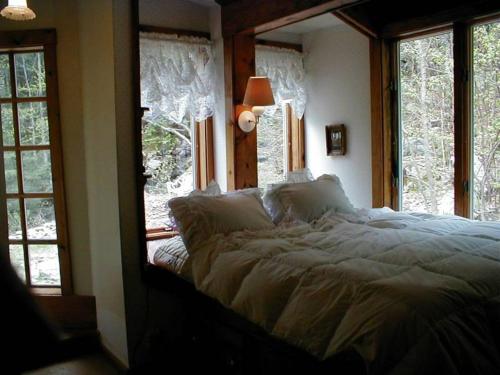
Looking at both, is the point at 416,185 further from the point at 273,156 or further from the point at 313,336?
the point at 313,336

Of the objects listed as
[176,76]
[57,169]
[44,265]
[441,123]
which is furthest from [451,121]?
[44,265]

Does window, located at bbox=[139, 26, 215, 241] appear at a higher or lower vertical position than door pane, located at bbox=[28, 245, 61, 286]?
higher

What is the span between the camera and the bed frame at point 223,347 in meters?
1.71

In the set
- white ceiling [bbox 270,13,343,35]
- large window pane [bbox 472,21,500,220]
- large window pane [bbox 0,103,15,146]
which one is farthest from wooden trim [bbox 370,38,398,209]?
large window pane [bbox 0,103,15,146]

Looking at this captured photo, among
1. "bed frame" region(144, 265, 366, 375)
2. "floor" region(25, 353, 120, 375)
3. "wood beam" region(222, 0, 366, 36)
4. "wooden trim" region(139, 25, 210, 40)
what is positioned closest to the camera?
"bed frame" region(144, 265, 366, 375)

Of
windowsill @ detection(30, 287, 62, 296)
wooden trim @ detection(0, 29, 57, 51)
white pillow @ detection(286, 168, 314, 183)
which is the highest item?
wooden trim @ detection(0, 29, 57, 51)

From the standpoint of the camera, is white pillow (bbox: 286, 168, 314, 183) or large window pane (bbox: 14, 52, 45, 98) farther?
white pillow (bbox: 286, 168, 314, 183)

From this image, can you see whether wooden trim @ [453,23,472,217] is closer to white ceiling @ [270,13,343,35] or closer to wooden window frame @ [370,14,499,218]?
wooden window frame @ [370,14,499,218]

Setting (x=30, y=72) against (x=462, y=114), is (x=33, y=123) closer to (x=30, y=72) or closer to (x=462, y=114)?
(x=30, y=72)

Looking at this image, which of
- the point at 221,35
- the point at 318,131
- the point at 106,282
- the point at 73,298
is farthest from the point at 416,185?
the point at 73,298

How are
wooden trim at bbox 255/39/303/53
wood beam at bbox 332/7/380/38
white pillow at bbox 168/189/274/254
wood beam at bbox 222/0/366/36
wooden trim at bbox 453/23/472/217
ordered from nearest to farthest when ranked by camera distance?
1. white pillow at bbox 168/189/274/254
2. wood beam at bbox 222/0/366/36
3. wooden trim at bbox 453/23/472/217
4. wood beam at bbox 332/7/380/38
5. wooden trim at bbox 255/39/303/53

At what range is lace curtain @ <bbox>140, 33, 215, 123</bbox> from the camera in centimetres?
338

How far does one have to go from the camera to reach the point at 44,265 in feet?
10.4

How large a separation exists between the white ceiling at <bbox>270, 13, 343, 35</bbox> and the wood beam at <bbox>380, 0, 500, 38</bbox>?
50 cm
